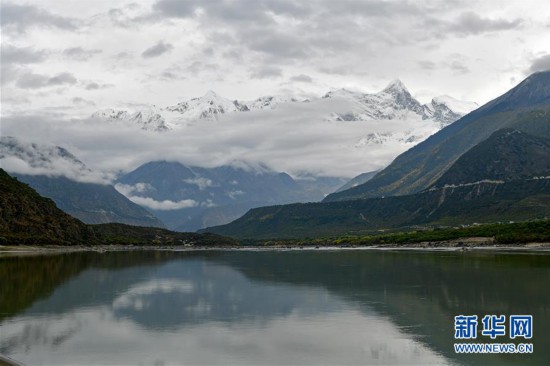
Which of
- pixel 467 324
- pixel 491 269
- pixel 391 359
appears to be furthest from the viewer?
pixel 491 269

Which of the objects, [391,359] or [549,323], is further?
[549,323]

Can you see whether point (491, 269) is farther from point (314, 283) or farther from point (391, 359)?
point (391, 359)

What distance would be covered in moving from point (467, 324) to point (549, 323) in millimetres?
8246

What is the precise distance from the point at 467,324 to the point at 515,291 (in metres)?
27.2

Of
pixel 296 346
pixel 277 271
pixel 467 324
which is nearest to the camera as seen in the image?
pixel 296 346

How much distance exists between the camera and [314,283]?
103 metres

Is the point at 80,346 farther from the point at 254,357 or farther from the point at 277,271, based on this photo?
the point at 277,271

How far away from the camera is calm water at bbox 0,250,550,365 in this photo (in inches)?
1928

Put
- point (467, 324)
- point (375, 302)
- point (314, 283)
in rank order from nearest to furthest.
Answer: point (467, 324), point (375, 302), point (314, 283)

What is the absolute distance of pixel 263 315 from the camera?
227 feet

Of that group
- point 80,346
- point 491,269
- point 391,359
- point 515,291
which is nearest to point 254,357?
point 391,359

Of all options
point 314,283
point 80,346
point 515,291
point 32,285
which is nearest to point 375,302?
point 515,291

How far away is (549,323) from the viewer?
58.8 metres

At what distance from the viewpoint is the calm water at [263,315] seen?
49.0 metres
